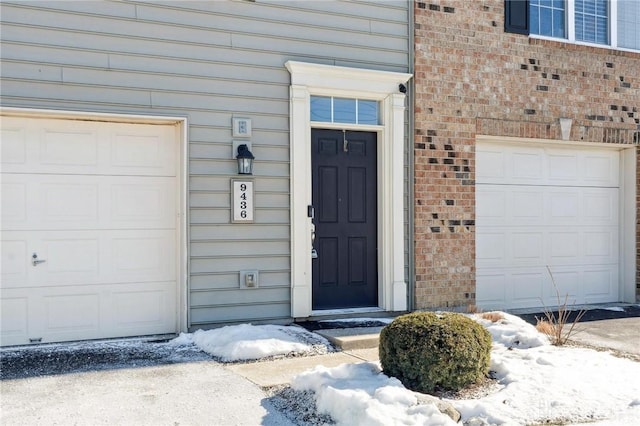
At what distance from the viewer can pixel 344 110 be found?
750cm

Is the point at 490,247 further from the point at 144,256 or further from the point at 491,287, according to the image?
the point at 144,256

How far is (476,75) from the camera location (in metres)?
8.16

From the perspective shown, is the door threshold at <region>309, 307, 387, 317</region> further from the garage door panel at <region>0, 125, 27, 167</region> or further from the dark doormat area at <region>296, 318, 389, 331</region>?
the garage door panel at <region>0, 125, 27, 167</region>

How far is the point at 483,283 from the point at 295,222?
2881mm

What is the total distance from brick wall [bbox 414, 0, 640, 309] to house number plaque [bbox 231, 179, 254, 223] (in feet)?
6.91

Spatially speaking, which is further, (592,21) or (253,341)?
(592,21)

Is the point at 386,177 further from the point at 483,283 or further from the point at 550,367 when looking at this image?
the point at 550,367

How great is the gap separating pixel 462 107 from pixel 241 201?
3.15 m

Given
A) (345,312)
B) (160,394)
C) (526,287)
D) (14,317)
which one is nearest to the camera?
(160,394)

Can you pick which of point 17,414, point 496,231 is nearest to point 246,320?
point 17,414

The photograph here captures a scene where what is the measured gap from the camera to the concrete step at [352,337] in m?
6.19

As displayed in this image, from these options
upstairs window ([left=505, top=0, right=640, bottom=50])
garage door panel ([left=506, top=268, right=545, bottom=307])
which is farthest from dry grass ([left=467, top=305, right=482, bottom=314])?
upstairs window ([left=505, top=0, right=640, bottom=50])

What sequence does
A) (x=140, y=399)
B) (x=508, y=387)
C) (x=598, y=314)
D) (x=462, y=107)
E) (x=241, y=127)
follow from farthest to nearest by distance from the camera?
(x=598, y=314)
(x=462, y=107)
(x=241, y=127)
(x=508, y=387)
(x=140, y=399)

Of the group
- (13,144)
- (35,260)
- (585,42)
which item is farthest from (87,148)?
(585,42)
